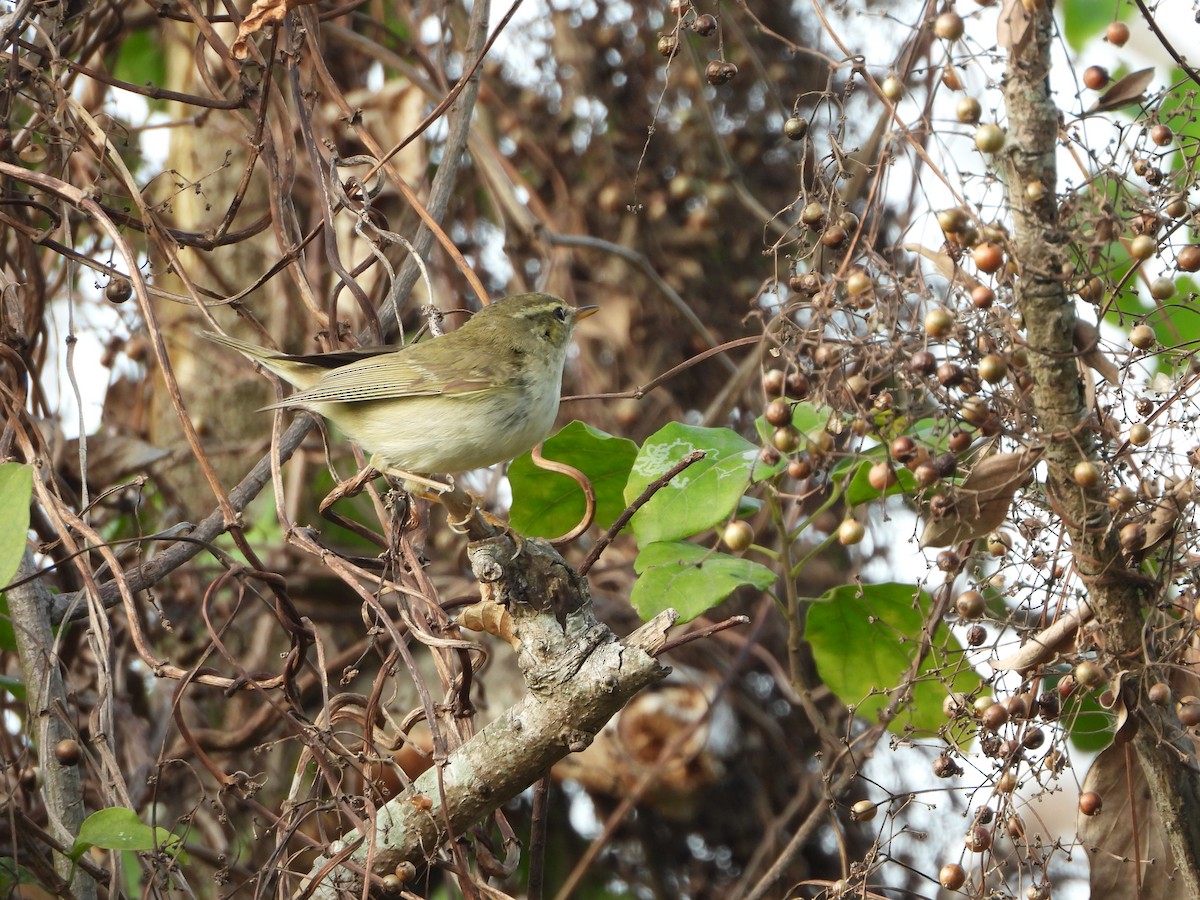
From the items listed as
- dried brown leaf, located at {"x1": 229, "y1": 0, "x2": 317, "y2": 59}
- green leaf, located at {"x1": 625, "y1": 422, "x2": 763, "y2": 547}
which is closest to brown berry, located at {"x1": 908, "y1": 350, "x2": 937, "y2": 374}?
green leaf, located at {"x1": 625, "y1": 422, "x2": 763, "y2": 547}

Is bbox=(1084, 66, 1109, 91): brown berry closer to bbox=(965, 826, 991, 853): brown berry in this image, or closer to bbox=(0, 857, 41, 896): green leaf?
bbox=(965, 826, 991, 853): brown berry

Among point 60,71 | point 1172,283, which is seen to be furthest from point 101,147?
point 1172,283

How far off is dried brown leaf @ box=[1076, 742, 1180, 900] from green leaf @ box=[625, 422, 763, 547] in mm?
896

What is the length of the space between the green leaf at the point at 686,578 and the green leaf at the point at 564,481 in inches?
→ 15.6

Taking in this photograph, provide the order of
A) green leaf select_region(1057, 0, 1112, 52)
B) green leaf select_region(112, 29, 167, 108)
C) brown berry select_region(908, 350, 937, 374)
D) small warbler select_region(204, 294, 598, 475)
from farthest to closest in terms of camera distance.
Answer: green leaf select_region(112, 29, 167, 108), green leaf select_region(1057, 0, 1112, 52), small warbler select_region(204, 294, 598, 475), brown berry select_region(908, 350, 937, 374)

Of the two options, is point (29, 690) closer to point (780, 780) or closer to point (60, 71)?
point (60, 71)

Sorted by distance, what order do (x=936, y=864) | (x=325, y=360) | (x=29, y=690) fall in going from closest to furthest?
(x=29, y=690), (x=325, y=360), (x=936, y=864)

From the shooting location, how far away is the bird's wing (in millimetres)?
3029

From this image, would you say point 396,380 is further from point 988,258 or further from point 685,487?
point 988,258

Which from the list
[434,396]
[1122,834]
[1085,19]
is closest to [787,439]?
[1122,834]

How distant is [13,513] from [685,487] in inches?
54.2

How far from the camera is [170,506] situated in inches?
167

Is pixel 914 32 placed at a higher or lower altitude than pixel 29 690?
higher

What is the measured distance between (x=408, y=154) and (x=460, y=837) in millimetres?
2717
